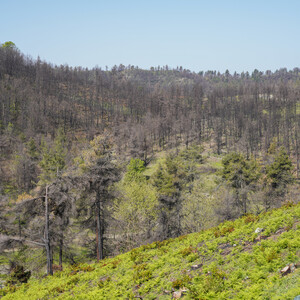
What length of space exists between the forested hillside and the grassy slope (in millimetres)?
5476

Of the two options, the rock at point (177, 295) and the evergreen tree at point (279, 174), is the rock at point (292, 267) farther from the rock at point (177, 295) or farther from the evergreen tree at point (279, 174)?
the evergreen tree at point (279, 174)

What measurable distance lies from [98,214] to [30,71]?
13815cm

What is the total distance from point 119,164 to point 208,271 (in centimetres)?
1412

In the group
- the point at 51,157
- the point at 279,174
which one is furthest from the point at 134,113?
the point at 279,174

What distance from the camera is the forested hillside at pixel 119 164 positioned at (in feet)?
60.3

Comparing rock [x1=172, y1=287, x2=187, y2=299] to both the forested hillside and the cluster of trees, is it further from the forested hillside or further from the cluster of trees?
the cluster of trees

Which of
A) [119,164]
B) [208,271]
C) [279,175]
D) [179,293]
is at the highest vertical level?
[119,164]

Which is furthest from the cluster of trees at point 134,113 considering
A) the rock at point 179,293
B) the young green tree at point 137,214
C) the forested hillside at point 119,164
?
the rock at point 179,293

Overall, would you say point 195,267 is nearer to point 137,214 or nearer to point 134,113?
point 137,214

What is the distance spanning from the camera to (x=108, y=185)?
18828 millimetres

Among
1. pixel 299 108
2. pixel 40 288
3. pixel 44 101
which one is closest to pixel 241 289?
pixel 40 288

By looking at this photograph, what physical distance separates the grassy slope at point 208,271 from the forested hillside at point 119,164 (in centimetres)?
548

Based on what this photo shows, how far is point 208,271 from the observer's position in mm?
8781

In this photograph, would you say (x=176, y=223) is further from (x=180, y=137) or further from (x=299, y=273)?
(x=180, y=137)
